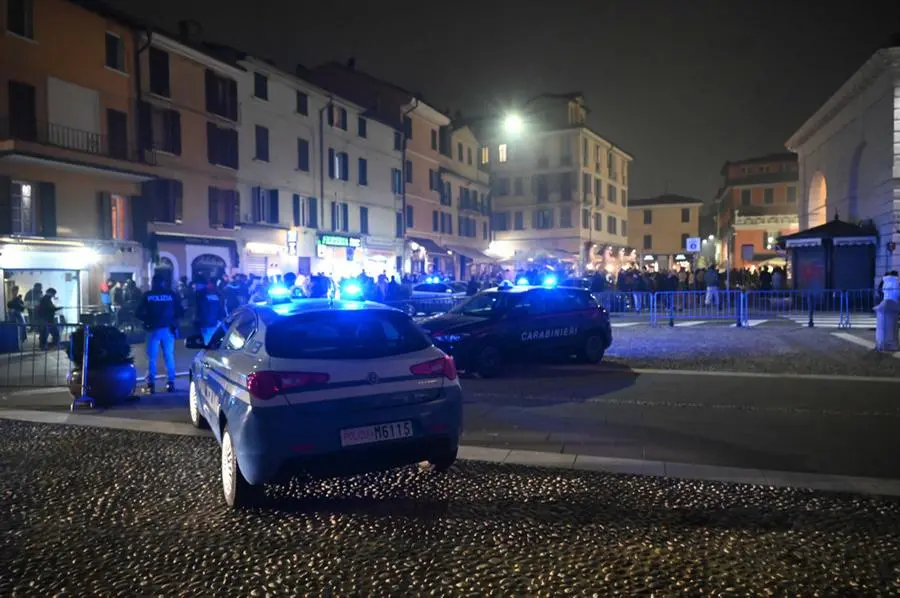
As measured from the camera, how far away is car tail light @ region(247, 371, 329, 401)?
5059 mm

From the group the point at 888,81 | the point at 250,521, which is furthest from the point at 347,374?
the point at 888,81

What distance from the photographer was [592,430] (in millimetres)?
7840

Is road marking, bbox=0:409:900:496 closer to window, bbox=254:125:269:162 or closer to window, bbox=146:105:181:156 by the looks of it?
window, bbox=146:105:181:156

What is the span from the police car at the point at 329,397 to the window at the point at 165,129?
24.3m

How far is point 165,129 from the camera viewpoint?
91.3 feet

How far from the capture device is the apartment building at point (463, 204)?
49375mm

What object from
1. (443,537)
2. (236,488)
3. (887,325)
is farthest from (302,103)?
(443,537)

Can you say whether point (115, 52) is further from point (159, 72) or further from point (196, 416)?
point (196, 416)

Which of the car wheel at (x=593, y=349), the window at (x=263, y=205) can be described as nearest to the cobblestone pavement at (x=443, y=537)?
the car wheel at (x=593, y=349)

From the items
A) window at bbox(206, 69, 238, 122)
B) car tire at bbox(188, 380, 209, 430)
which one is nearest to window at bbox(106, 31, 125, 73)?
window at bbox(206, 69, 238, 122)

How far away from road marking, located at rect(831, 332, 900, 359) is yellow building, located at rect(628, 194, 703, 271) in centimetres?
6611

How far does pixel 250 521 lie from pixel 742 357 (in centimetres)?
1085

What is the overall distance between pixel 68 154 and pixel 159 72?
19.8ft

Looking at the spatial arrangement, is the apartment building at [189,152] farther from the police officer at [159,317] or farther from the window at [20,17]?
the police officer at [159,317]
